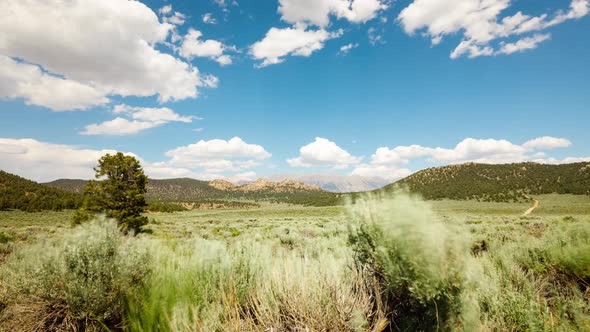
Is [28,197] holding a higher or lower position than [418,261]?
higher

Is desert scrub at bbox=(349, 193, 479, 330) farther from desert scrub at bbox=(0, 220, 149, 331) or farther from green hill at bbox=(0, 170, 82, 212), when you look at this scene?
green hill at bbox=(0, 170, 82, 212)

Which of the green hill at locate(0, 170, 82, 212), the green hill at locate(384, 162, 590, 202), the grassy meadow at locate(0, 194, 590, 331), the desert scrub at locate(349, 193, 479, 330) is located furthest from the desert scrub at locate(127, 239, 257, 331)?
the green hill at locate(0, 170, 82, 212)

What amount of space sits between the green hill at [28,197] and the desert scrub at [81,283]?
76113 mm

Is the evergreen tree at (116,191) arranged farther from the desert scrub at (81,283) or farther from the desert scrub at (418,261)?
the desert scrub at (418,261)

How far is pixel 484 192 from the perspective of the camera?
7375cm

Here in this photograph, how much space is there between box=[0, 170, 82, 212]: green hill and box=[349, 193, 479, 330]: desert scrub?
8026cm

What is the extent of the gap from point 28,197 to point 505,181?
121 m

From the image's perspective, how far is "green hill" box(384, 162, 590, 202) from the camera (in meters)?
68.2

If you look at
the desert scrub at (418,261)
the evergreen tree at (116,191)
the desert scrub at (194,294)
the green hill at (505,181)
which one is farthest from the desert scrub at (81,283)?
the green hill at (505,181)

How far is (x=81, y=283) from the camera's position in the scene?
3914 mm

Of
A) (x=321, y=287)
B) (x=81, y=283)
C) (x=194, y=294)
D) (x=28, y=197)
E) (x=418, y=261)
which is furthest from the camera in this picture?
(x=28, y=197)

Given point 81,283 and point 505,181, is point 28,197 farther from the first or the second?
point 505,181

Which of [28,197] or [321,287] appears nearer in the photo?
[321,287]

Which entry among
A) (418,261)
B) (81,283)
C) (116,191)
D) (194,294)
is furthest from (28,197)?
(418,261)
